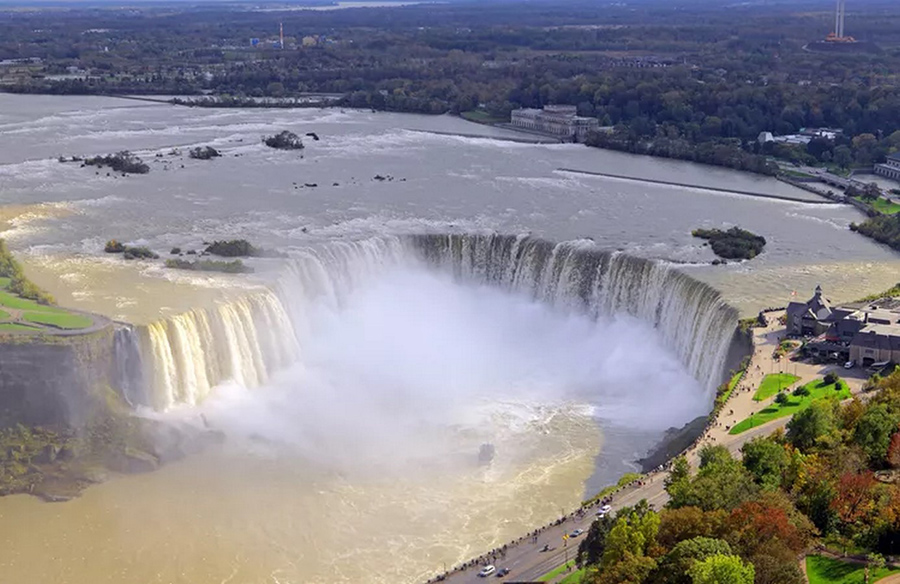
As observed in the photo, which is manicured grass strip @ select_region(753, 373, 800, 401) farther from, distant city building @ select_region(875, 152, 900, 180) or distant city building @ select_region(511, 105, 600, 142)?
distant city building @ select_region(511, 105, 600, 142)

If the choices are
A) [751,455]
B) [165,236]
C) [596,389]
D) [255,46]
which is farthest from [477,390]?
[255,46]

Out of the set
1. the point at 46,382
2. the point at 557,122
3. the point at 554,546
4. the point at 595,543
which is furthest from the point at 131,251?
the point at 557,122

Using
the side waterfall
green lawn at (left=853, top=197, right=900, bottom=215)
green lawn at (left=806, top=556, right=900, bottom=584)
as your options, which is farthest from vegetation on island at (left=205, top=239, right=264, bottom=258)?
green lawn at (left=853, top=197, right=900, bottom=215)

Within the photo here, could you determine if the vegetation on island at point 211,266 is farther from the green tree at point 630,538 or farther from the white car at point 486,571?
the green tree at point 630,538

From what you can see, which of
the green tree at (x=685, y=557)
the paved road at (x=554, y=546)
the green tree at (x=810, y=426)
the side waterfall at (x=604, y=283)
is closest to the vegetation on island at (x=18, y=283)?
the side waterfall at (x=604, y=283)

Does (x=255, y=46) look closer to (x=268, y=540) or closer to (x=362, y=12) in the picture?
(x=362, y=12)

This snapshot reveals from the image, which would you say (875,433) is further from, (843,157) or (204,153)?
(204,153)
